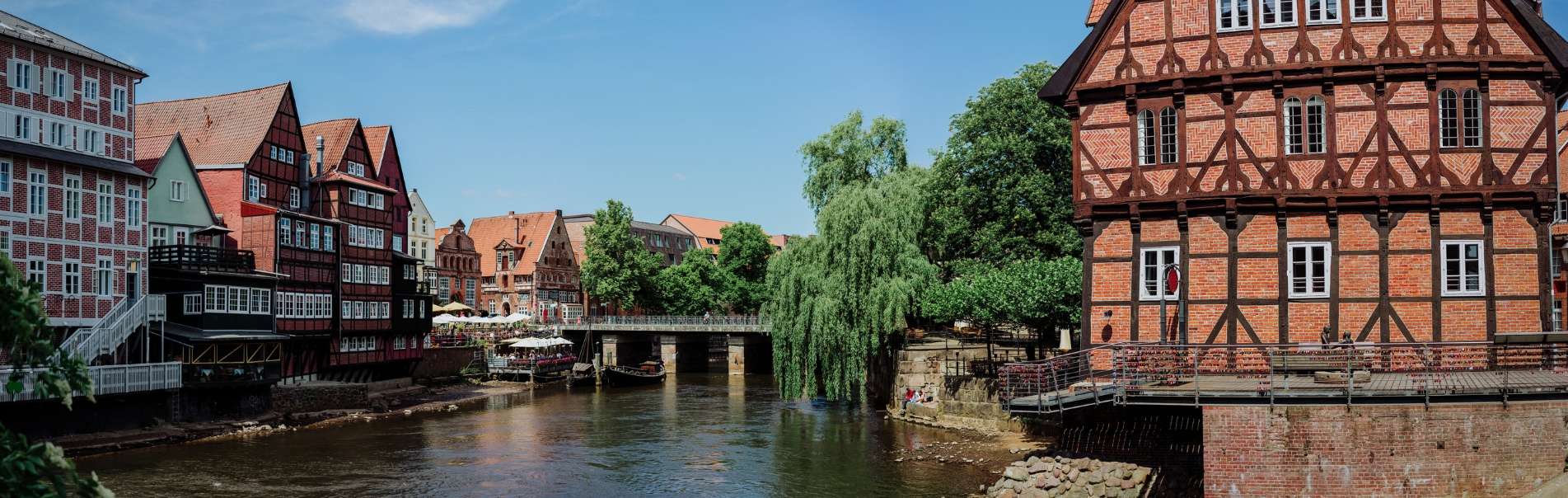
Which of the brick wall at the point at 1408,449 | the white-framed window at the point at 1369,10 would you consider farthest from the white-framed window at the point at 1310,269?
the brick wall at the point at 1408,449

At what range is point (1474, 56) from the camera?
24.2 m

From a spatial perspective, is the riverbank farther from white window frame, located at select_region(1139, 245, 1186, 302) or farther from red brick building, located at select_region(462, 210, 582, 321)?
red brick building, located at select_region(462, 210, 582, 321)

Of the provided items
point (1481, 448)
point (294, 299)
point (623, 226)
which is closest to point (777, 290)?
point (294, 299)

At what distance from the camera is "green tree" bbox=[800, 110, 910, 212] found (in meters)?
52.2

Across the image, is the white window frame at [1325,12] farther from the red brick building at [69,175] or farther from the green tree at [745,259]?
the green tree at [745,259]

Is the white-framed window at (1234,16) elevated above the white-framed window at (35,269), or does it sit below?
above

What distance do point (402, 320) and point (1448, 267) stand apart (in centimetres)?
4598

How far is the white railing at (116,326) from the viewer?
1461 inches

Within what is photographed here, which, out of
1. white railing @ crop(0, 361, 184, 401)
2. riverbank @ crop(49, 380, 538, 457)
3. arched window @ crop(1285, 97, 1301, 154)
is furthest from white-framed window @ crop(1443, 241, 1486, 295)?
white railing @ crop(0, 361, 184, 401)

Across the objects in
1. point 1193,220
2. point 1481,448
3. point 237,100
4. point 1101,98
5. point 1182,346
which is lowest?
point 1481,448

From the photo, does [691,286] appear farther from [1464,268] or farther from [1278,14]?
[1464,268]

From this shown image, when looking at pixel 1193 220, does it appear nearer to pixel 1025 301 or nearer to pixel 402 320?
pixel 1025 301

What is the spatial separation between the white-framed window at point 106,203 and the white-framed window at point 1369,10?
37.6 metres

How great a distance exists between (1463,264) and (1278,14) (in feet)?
21.0
